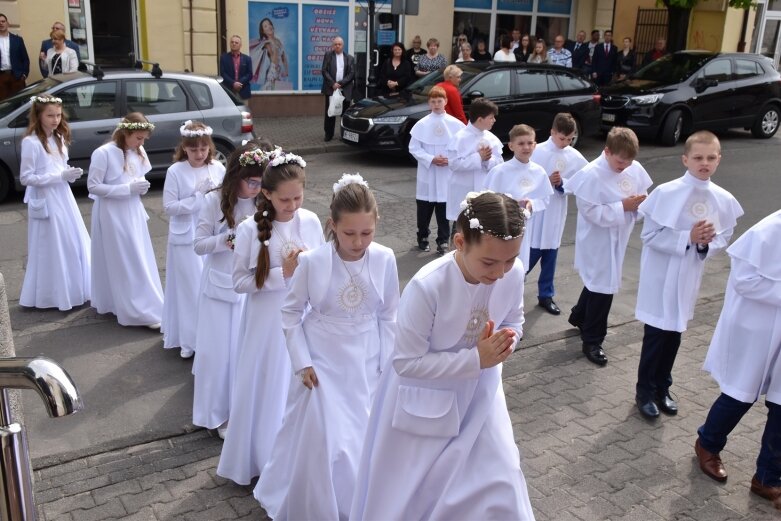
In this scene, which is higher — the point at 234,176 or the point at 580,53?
the point at 580,53

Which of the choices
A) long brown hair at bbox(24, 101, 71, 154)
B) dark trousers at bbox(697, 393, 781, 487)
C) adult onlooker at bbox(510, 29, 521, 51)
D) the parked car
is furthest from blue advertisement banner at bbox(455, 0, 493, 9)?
dark trousers at bbox(697, 393, 781, 487)

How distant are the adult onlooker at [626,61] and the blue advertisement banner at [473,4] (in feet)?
12.4

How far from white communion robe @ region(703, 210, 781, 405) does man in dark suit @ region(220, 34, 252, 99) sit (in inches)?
511

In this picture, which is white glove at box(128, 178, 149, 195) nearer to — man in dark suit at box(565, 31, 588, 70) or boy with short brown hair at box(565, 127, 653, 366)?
boy with short brown hair at box(565, 127, 653, 366)

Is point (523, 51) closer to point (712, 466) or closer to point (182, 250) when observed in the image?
point (182, 250)

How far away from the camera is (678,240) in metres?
5.32

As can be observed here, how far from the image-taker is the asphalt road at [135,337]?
536 cm

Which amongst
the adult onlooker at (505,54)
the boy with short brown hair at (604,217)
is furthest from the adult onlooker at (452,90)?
the adult onlooker at (505,54)

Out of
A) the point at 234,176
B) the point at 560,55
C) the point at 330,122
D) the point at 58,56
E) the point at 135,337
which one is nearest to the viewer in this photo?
the point at 234,176

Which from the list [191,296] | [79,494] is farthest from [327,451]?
[191,296]

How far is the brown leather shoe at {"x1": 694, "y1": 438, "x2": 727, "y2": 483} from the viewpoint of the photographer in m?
4.84

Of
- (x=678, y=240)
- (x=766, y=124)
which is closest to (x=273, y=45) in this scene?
(x=766, y=124)

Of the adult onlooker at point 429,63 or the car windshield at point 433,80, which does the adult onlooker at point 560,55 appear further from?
the car windshield at point 433,80

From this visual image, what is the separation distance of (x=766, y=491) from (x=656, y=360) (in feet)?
3.80
